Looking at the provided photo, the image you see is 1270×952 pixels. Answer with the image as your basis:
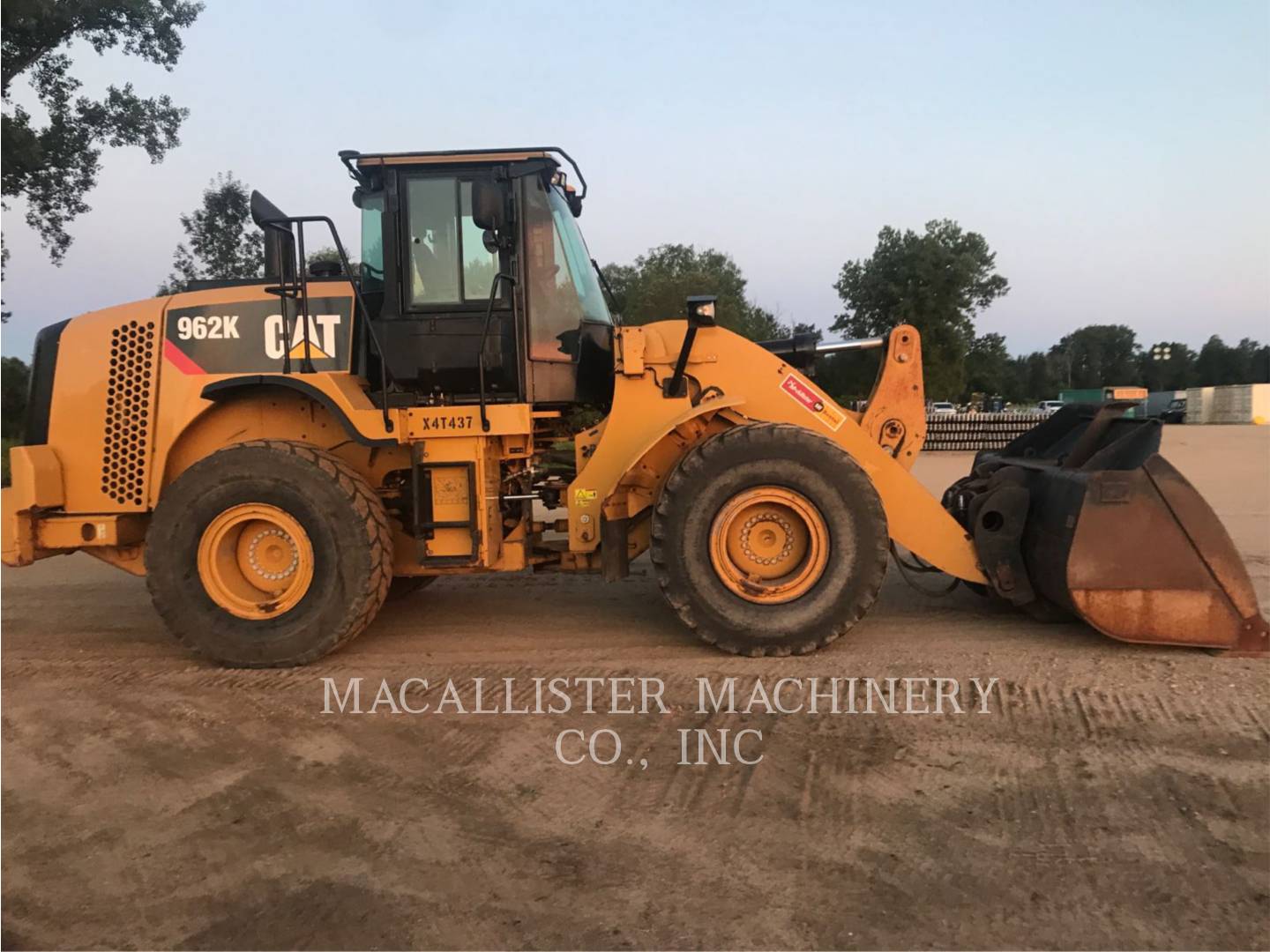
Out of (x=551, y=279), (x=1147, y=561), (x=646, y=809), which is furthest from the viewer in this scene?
(x=551, y=279)

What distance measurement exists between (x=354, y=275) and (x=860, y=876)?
4201 mm

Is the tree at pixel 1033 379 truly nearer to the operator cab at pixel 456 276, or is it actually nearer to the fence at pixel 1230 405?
the fence at pixel 1230 405

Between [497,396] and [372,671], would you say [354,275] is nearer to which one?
[497,396]

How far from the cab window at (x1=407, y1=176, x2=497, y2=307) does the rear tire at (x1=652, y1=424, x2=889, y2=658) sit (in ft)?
5.49

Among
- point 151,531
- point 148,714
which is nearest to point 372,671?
point 148,714

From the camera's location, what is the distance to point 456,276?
506 cm

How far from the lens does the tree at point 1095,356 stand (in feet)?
269

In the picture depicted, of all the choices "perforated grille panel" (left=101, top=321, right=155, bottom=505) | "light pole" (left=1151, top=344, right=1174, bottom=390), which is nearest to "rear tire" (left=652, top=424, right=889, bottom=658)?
"perforated grille panel" (left=101, top=321, right=155, bottom=505)

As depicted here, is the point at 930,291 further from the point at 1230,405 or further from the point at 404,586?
the point at 404,586

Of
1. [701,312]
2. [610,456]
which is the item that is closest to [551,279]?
[701,312]

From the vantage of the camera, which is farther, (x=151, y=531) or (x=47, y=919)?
(x=151, y=531)

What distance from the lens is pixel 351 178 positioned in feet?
16.9

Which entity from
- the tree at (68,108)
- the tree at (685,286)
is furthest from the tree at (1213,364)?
the tree at (68,108)

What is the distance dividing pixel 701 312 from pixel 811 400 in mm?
851
